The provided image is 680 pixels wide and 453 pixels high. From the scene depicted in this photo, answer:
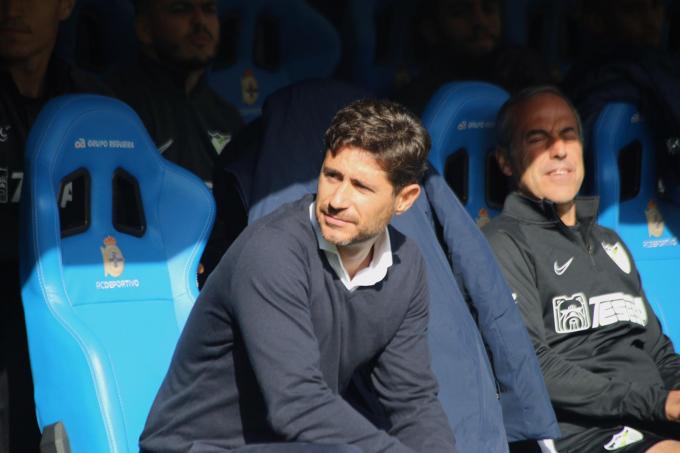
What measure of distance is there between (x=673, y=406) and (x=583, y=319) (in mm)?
336

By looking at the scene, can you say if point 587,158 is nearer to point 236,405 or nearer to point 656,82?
point 656,82

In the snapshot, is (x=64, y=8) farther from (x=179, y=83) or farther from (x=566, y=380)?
(x=566, y=380)

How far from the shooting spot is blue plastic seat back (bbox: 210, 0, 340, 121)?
4676 mm

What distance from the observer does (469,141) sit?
3.82 meters

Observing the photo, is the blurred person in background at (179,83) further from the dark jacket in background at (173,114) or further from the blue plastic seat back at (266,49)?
the blue plastic seat back at (266,49)

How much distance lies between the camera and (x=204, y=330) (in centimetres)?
261

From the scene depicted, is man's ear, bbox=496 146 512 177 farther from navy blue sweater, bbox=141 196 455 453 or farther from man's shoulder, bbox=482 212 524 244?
navy blue sweater, bbox=141 196 455 453

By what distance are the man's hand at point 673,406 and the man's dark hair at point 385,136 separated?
39.4 inches

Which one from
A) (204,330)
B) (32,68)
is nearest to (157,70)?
(32,68)

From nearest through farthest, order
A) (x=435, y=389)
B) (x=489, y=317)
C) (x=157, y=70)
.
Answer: (x=435, y=389) → (x=489, y=317) → (x=157, y=70)

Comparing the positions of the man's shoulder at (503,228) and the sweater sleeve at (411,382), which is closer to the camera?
the sweater sleeve at (411,382)

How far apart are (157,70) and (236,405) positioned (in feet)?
5.71

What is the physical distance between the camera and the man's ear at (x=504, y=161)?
373cm

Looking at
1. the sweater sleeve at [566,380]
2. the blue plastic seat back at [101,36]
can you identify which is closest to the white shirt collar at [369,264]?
the sweater sleeve at [566,380]
